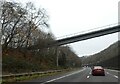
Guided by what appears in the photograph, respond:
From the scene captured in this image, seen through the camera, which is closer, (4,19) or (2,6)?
(2,6)

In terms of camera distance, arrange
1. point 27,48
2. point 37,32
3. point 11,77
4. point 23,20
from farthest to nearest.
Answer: point 37,32, point 27,48, point 23,20, point 11,77

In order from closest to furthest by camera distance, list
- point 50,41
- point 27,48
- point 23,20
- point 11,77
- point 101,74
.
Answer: point 11,77
point 101,74
point 23,20
point 27,48
point 50,41

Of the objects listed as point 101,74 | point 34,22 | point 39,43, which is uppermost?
point 34,22

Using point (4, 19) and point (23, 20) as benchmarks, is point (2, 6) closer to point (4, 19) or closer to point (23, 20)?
point (4, 19)

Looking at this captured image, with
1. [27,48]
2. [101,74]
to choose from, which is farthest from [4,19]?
[27,48]

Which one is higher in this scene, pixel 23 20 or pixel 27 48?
pixel 23 20

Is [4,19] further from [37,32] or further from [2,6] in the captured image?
[37,32]

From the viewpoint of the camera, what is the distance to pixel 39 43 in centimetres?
7194

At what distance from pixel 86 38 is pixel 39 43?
15.3m

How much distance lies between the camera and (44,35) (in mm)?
79000

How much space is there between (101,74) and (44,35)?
3744 cm

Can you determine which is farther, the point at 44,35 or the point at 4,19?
the point at 44,35

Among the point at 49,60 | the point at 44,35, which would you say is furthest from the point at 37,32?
the point at 49,60

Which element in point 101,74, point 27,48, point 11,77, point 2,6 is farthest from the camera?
point 27,48
